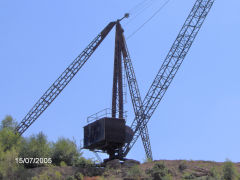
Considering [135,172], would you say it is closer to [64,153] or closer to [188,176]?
[188,176]

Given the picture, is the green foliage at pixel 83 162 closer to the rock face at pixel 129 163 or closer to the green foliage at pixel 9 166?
the rock face at pixel 129 163

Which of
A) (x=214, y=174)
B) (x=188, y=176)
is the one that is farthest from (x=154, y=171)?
(x=214, y=174)

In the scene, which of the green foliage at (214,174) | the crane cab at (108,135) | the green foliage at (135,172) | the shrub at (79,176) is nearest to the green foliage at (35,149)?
the shrub at (79,176)

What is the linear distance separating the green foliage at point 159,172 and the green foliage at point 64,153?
9.04 meters

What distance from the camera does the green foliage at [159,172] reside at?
96.2 ft

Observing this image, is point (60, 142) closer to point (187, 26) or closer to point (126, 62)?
point (126, 62)

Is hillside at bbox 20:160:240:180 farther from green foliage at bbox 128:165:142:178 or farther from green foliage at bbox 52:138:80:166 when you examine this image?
green foliage at bbox 52:138:80:166

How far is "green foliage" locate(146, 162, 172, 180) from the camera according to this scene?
29.3 m

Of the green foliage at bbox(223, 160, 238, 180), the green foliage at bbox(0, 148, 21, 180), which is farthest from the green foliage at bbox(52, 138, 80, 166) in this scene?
the green foliage at bbox(223, 160, 238, 180)

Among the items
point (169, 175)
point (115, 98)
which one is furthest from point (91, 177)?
point (115, 98)

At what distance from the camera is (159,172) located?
30.0 meters

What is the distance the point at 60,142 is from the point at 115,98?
11674 millimetres

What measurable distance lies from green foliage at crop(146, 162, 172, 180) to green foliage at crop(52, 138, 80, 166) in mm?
9035

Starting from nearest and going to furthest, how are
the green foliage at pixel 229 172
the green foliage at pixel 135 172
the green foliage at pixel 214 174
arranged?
the green foliage at pixel 214 174, the green foliage at pixel 229 172, the green foliage at pixel 135 172
